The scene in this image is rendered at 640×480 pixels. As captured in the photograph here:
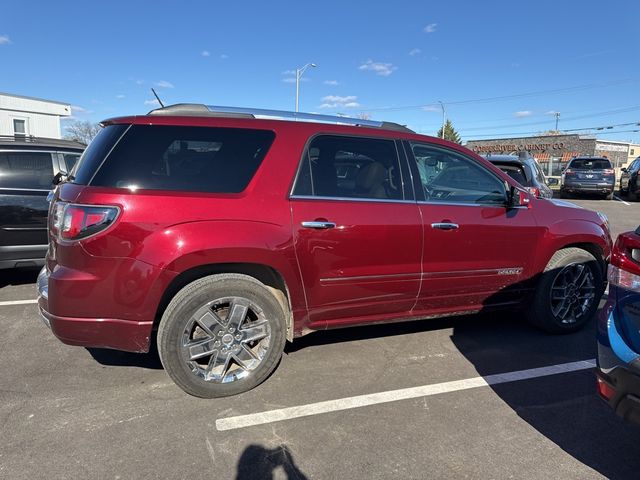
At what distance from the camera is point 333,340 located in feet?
14.0

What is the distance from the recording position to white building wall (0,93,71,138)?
23.9 m

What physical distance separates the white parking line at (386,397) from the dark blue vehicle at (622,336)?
3.60 ft

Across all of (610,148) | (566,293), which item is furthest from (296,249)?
(610,148)

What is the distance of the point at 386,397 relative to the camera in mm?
3260

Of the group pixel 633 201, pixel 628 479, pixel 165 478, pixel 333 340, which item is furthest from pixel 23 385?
pixel 633 201

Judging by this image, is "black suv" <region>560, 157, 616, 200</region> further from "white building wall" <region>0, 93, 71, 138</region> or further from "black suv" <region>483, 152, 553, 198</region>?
"white building wall" <region>0, 93, 71, 138</region>

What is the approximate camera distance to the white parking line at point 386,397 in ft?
9.71

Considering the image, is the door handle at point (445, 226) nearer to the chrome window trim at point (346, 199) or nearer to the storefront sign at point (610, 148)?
the chrome window trim at point (346, 199)

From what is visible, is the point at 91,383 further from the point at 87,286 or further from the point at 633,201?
the point at 633,201

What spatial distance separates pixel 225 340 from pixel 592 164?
20652 mm

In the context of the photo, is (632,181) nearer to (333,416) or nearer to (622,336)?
(622,336)

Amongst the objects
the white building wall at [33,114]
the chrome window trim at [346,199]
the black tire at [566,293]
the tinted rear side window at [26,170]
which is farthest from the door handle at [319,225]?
the white building wall at [33,114]

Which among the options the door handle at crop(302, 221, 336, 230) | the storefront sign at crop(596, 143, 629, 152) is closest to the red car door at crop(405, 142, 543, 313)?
the door handle at crop(302, 221, 336, 230)

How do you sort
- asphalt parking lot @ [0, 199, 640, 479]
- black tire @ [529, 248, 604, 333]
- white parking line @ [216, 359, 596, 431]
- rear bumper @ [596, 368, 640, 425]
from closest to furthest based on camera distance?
1. rear bumper @ [596, 368, 640, 425]
2. asphalt parking lot @ [0, 199, 640, 479]
3. white parking line @ [216, 359, 596, 431]
4. black tire @ [529, 248, 604, 333]
